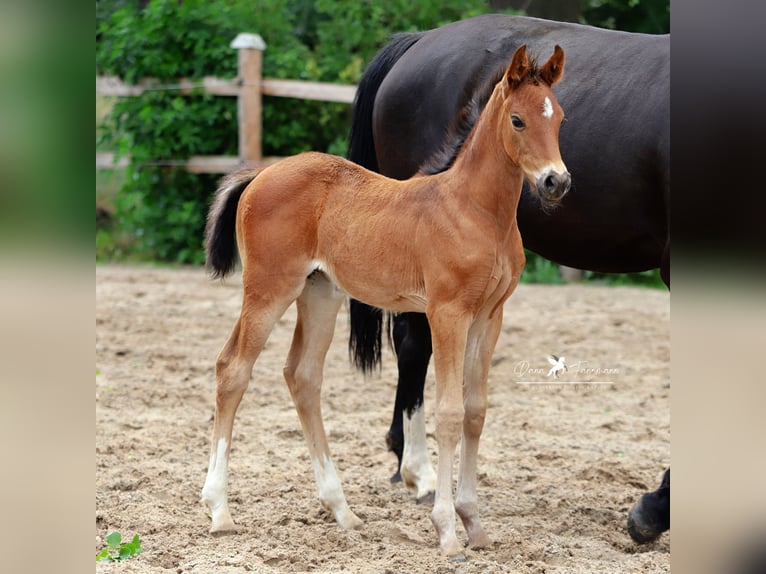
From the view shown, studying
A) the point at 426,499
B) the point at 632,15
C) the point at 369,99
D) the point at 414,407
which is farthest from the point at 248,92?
the point at 426,499

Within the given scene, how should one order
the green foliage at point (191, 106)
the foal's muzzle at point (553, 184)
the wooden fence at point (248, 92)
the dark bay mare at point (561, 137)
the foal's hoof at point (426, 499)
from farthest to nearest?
1. the green foliage at point (191, 106)
2. the wooden fence at point (248, 92)
3. the foal's hoof at point (426, 499)
4. the dark bay mare at point (561, 137)
5. the foal's muzzle at point (553, 184)

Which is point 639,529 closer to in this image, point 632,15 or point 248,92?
point 632,15

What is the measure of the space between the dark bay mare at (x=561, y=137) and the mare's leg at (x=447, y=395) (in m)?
0.62

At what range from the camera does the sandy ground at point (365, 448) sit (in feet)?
9.98

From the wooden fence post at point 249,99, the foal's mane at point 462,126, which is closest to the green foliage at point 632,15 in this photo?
the wooden fence post at point 249,99

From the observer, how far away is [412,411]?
4.03 m

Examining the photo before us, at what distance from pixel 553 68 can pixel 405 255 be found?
77 centimetres

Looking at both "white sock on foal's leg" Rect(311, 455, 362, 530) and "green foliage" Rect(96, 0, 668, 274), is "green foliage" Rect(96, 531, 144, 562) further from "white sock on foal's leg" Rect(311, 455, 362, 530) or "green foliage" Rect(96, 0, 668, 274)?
"green foliage" Rect(96, 0, 668, 274)

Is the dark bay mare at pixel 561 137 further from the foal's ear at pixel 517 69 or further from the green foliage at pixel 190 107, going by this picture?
the green foliage at pixel 190 107

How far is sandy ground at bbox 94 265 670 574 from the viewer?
3.04 meters

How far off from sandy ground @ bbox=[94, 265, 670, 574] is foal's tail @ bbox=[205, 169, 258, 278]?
96cm

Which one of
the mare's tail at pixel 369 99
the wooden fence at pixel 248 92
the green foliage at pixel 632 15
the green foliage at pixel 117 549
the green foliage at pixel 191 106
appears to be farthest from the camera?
the green foliage at pixel 191 106

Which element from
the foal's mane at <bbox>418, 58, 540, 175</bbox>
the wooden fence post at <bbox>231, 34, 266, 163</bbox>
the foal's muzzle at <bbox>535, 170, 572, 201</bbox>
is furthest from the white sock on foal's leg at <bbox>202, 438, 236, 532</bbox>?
the wooden fence post at <bbox>231, 34, 266, 163</bbox>

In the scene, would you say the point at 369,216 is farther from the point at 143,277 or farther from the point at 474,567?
the point at 143,277
